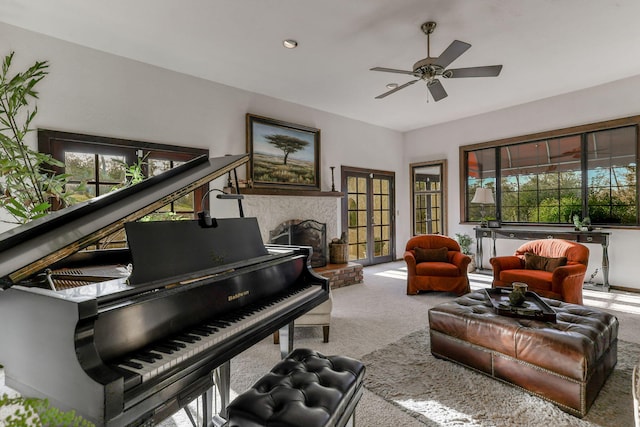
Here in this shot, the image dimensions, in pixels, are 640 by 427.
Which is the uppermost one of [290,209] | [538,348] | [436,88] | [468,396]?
[436,88]

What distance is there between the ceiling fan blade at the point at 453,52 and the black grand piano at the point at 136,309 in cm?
209

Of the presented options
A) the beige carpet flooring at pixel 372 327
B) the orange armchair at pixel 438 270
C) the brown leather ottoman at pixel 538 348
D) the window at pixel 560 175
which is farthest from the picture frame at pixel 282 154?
the brown leather ottoman at pixel 538 348

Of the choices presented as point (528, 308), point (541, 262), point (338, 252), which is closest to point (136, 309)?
point (528, 308)

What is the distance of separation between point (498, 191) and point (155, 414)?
245 inches

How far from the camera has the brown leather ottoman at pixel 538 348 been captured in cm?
183

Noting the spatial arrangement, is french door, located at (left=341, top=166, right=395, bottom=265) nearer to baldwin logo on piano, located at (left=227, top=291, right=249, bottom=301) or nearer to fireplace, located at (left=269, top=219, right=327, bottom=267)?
fireplace, located at (left=269, top=219, right=327, bottom=267)

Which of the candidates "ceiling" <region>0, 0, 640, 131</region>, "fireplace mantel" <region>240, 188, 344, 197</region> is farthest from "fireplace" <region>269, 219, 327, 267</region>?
"ceiling" <region>0, 0, 640, 131</region>

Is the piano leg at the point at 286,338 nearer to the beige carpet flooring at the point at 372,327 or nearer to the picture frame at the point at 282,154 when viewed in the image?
the beige carpet flooring at the point at 372,327

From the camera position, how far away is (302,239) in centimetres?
521

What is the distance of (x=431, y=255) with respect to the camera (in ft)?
15.1

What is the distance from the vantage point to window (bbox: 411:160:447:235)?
6.83 metres

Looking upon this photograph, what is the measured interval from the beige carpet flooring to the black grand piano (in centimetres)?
72

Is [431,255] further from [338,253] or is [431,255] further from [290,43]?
[290,43]

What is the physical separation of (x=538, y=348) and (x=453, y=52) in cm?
227
